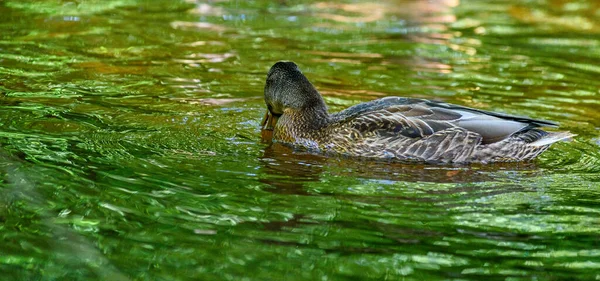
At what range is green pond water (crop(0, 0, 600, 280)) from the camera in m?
5.38

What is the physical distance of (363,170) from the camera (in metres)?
7.56

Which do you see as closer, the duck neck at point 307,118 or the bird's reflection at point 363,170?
the bird's reflection at point 363,170

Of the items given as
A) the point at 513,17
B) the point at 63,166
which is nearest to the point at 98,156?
the point at 63,166

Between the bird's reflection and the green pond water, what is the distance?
0.03 metres

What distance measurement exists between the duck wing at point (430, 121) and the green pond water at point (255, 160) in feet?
1.08

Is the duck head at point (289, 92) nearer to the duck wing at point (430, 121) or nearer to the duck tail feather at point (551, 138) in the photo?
the duck wing at point (430, 121)

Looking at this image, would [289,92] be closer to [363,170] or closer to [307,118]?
[307,118]

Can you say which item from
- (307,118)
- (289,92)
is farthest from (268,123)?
(307,118)

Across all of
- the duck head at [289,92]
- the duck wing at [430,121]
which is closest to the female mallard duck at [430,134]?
the duck wing at [430,121]

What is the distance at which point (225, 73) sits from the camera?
10773 millimetres

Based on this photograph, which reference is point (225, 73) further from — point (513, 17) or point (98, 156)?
point (513, 17)

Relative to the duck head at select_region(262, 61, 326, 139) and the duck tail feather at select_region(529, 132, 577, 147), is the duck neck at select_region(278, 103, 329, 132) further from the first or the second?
the duck tail feather at select_region(529, 132, 577, 147)

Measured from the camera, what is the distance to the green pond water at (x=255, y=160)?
538cm

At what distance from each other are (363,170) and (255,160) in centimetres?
88
